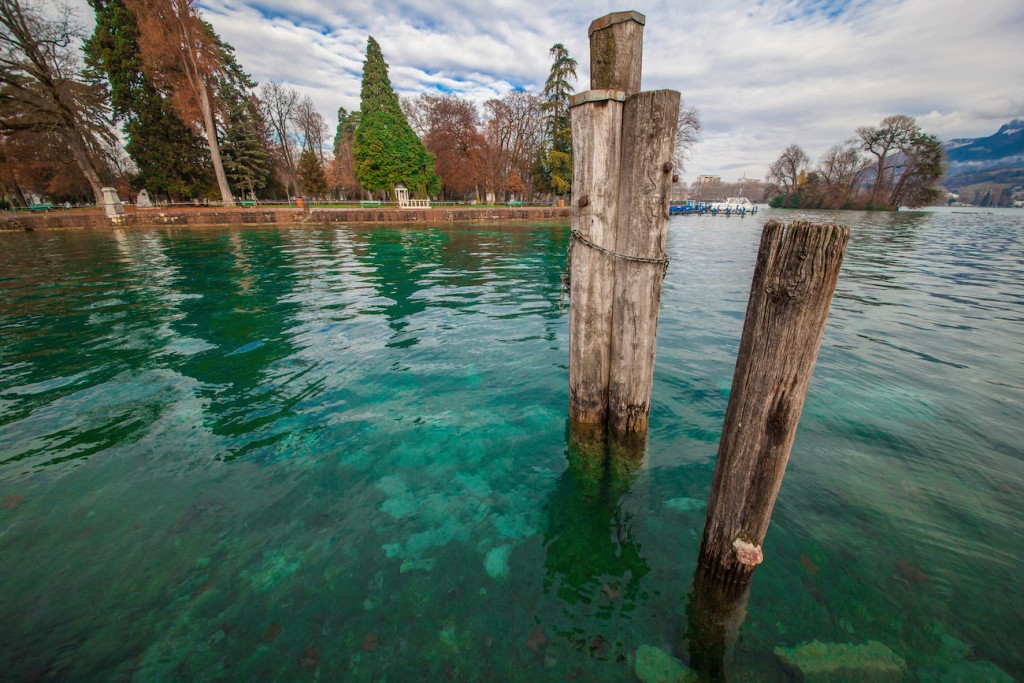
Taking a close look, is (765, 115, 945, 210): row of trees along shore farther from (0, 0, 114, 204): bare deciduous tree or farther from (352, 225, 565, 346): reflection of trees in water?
(0, 0, 114, 204): bare deciduous tree

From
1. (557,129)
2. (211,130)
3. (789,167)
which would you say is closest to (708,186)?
(789,167)

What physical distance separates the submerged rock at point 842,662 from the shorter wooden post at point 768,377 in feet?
1.33

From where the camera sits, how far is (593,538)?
2.84m

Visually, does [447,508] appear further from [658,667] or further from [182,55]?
[182,55]

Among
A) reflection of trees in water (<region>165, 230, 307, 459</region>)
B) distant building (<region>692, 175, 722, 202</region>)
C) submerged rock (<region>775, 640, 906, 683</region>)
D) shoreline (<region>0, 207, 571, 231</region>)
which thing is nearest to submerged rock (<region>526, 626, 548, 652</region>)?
submerged rock (<region>775, 640, 906, 683</region>)

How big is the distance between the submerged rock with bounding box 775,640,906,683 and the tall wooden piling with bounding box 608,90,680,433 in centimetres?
172

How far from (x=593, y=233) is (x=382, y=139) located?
43310mm

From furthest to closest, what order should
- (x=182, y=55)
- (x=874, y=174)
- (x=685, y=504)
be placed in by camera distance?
(x=874, y=174)
(x=182, y=55)
(x=685, y=504)

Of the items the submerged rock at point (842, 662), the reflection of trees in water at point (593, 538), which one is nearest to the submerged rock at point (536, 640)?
the reflection of trees in water at point (593, 538)

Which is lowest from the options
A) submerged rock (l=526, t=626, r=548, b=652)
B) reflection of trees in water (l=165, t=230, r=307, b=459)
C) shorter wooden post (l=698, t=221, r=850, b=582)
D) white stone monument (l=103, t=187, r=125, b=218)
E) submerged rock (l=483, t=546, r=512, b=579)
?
submerged rock (l=526, t=626, r=548, b=652)

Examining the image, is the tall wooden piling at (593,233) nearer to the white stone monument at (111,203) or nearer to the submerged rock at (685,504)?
the submerged rock at (685,504)

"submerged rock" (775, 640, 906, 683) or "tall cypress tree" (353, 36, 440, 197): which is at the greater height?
"tall cypress tree" (353, 36, 440, 197)

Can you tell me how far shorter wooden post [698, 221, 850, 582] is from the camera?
158cm

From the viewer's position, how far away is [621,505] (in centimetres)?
313
